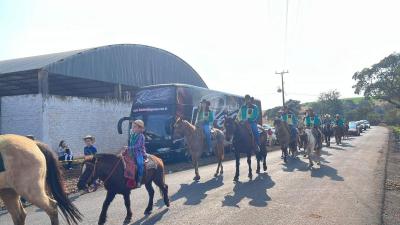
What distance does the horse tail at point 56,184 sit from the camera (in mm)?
6086

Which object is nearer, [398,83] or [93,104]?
[93,104]

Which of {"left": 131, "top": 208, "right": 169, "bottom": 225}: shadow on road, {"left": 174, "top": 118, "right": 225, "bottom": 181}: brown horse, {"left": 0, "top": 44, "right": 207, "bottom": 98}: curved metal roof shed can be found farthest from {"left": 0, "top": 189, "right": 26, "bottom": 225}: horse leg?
{"left": 0, "top": 44, "right": 207, "bottom": 98}: curved metal roof shed

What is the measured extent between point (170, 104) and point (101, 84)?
15.0 meters

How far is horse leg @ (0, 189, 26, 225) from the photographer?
230 inches

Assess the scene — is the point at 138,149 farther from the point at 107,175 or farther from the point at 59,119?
the point at 59,119

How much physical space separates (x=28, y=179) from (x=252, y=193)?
5.82 metres

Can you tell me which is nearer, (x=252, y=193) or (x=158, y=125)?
(x=252, y=193)

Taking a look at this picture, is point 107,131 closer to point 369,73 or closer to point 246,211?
point 246,211

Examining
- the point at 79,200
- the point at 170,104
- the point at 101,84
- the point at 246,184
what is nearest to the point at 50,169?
the point at 79,200

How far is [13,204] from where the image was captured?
232 inches

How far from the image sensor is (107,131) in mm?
26578

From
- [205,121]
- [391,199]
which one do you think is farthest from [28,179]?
[205,121]

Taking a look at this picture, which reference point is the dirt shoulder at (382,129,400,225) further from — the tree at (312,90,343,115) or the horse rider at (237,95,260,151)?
the tree at (312,90,343,115)

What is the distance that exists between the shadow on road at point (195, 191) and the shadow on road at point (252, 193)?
0.69m
